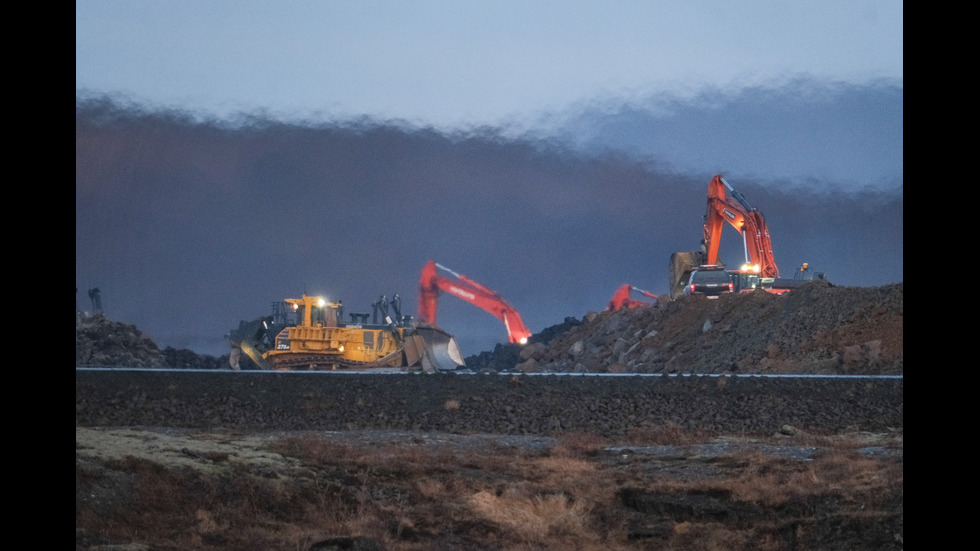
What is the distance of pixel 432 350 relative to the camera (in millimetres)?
32156

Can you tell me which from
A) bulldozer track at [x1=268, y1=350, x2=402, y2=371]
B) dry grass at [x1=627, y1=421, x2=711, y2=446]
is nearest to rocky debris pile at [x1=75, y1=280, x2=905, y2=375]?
bulldozer track at [x1=268, y1=350, x2=402, y2=371]

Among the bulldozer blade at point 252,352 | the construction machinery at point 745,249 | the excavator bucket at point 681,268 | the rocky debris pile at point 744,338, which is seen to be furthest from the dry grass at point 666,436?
the excavator bucket at point 681,268

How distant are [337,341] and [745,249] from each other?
18666 mm

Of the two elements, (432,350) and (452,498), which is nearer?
(452,498)

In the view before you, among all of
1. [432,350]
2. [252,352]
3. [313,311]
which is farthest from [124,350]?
[432,350]

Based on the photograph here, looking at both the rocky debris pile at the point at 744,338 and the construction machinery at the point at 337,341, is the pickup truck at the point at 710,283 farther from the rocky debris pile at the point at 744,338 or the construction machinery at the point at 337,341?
the construction machinery at the point at 337,341

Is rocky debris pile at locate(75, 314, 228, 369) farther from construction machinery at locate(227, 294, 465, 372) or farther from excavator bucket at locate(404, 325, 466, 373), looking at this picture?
excavator bucket at locate(404, 325, 466, 373)

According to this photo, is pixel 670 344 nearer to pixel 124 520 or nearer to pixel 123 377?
pixel 123 377

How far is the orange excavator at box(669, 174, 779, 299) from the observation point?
3794 cm

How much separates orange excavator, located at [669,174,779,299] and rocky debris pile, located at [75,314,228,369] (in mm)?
20208

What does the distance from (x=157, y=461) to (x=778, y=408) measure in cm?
1052

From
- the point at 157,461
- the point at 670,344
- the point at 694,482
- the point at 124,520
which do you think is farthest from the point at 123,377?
the point at 670,344

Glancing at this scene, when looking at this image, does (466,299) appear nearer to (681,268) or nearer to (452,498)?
(681,268)

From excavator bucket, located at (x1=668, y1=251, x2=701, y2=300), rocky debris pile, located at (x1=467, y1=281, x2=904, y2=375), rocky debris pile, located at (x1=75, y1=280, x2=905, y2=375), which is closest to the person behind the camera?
rocky debris pile, located at (x1=467, y1=281, x2=904, y2=375)
